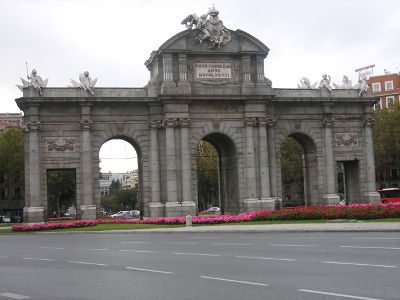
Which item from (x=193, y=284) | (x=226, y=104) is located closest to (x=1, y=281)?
(x=193, y=284)

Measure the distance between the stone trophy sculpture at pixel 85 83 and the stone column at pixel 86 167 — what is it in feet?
4.50

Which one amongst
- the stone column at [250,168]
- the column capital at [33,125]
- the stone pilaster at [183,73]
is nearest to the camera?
the column capital at [33,125]

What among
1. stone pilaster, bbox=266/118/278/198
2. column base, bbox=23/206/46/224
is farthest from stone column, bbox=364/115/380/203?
column base, bbox=23/206/46/224

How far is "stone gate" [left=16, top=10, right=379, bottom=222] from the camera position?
46.4m

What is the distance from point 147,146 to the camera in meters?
48.1

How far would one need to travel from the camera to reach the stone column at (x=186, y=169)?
4662 cm

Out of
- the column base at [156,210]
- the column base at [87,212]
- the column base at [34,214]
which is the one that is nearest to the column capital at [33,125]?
the column base at [34,214]

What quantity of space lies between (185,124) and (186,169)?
3610mm

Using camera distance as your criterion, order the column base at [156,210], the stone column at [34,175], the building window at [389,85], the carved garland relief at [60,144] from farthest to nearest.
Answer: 1. the building window at [389,85]
2. the column base at [156,210]
3. the carved garland relief at [60,144]
4. the stone column at [34,175]

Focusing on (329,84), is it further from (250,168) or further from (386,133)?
(386,133)

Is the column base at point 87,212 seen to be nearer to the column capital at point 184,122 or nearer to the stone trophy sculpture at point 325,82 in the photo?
the column capital at point 184,122

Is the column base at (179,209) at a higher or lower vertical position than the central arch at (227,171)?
lower

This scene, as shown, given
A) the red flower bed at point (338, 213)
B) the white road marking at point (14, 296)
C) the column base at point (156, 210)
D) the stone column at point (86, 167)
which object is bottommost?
the white road marking at point (14, 296)

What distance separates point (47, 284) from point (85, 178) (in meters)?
32.9
